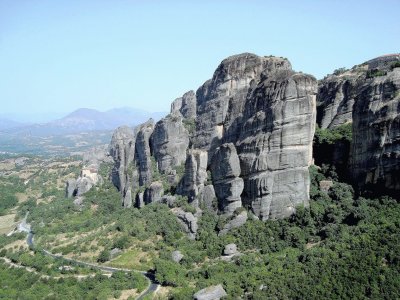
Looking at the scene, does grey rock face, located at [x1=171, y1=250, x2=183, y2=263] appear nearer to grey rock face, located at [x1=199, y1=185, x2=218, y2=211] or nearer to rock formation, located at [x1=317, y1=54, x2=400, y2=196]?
grey rock face, located at [x1=199, y1=185, x2=218, y2=211]

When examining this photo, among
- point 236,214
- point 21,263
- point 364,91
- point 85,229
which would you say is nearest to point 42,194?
point 85,229

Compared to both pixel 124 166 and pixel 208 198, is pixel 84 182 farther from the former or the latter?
pixel 208 198

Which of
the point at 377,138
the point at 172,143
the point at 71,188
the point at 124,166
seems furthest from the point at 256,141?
the point at 71,188

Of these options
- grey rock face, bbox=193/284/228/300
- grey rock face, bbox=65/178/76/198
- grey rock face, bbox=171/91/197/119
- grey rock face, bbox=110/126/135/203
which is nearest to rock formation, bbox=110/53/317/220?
grey rock face, bbox=193/284/228/300

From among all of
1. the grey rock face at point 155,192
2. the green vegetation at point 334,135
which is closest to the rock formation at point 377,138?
the green vegetation at point 334,135

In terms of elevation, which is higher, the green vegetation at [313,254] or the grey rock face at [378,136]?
the grey rock face at [378,136]

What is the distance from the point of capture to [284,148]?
40594 millimetres

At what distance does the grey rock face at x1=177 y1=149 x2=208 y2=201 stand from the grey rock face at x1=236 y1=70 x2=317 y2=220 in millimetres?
6515

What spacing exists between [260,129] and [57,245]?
84.5 ft

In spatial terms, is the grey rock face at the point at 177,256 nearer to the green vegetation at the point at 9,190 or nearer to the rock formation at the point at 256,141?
the rock formation at the point at 256,141

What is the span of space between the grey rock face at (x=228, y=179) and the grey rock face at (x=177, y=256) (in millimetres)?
5870

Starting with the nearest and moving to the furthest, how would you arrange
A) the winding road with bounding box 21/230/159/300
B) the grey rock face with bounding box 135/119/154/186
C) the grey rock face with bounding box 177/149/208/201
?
the winding road with bounding box 21/230/159/300 → the grey rock face with bounding box 177/149/208/201 → the grey rock face with bounding box 135/119/154/186

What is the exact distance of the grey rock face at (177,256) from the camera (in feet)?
133

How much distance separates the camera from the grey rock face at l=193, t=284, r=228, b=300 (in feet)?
107
